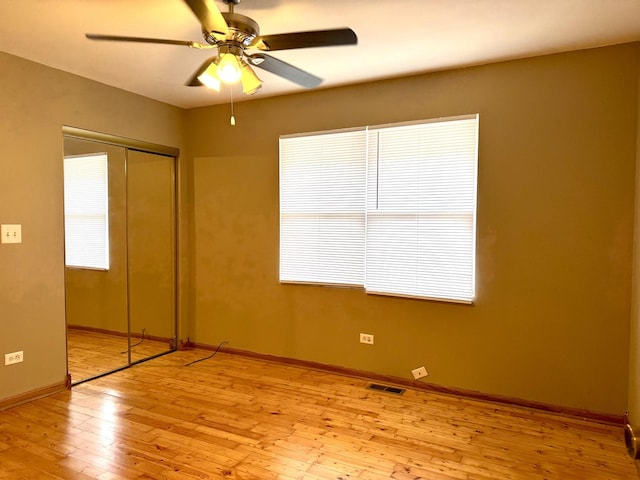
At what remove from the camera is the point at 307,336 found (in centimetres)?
410

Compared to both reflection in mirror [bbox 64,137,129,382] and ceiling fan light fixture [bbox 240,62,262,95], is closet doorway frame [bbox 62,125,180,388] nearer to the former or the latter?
reflection in mirror [bbox 64,137,129,382]

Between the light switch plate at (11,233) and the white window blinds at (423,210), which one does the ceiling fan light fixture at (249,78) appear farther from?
the light switch plate at (11,233)

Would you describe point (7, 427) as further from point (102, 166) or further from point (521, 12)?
point (521, 12)

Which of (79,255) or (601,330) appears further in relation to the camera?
(79,255)

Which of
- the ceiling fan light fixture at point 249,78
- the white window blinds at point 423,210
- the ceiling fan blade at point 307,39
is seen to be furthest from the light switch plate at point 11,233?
the white window blinds at point 423,210

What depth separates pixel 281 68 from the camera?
2.49 meters

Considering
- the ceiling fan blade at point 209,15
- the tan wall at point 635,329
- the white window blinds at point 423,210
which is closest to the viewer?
the ceiling fan blade at point 209,15

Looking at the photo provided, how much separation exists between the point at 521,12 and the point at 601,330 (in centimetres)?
221

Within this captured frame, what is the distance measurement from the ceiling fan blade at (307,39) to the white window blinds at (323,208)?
A: 1722 mm

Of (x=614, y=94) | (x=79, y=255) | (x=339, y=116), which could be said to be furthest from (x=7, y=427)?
(x=614, y=94)

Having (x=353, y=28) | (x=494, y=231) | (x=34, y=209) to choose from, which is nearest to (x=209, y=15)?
(x=353, y=28)

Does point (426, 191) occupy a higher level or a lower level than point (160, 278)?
higher

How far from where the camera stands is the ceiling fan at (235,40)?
1.93 meters

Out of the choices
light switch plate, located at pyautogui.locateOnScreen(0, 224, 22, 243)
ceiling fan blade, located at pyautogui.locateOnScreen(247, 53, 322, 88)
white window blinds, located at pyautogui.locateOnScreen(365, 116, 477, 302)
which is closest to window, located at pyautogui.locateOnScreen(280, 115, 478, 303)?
white window blinds, located at pyautogui.locateOnScreen(365, 116, 477, 302)
